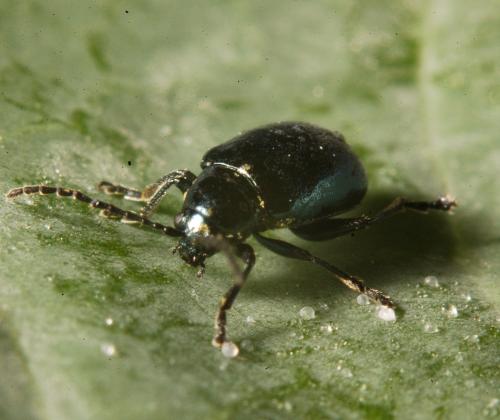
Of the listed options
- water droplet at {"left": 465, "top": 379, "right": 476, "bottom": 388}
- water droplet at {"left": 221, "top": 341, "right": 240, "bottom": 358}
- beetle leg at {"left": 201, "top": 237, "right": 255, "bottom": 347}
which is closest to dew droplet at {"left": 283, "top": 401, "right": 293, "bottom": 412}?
water droplet at {"left": 221, "top": 341, "right": 240, "bottom": 358}

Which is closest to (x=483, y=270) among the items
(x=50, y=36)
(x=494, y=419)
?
(x=494, y=419)

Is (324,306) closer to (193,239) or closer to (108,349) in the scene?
(193,239)

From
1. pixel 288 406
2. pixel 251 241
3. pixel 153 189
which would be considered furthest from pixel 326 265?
→ pixel 288 406

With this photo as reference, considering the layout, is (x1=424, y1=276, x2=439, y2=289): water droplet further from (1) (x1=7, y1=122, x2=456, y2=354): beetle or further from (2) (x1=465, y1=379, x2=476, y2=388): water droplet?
(2) (x1=465, y1=379, x2=476, y2=388): water droplet

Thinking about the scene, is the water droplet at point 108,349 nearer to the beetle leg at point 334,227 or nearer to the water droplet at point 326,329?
the water droplet at point 326,329

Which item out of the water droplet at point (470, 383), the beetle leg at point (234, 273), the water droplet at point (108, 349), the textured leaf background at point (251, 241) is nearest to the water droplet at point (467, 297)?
the textured leaf background at point (251, 241)

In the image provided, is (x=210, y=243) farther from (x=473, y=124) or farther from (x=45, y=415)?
(x=473, y=124)
